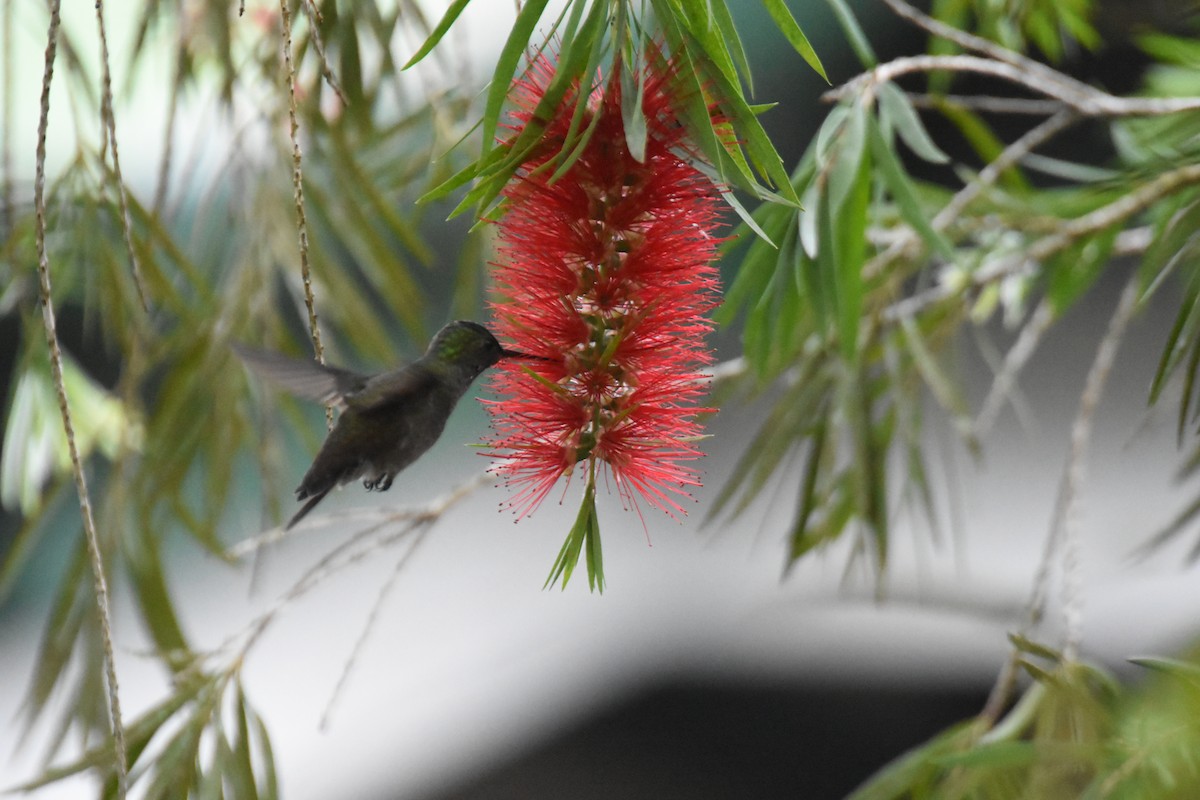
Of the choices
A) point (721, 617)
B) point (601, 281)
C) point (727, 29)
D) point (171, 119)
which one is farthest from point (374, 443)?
point (721, 617)

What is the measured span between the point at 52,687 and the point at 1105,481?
2.01 meters

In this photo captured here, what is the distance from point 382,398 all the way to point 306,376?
1.3 inches

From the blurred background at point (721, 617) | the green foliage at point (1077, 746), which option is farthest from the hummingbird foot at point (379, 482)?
the blurred background at point (721, 617)

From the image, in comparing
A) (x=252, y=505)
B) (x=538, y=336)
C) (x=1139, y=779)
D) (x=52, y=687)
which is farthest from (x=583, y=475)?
(x=252, y=505)

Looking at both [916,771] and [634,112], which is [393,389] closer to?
[634,112]

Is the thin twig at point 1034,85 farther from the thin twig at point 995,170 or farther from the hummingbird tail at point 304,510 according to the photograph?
the hummingbird tail at point 304,510

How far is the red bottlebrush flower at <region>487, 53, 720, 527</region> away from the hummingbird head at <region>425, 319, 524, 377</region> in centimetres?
1

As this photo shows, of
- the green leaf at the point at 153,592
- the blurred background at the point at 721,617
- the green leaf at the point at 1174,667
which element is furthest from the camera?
the blurred background at the point at 721,617

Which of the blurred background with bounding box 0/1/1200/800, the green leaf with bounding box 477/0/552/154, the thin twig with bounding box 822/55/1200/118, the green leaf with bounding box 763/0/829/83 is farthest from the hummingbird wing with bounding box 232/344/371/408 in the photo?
the blurred background with bounding box 0/1/1200/800

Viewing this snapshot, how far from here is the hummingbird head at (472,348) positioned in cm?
42

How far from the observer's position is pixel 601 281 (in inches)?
17.1

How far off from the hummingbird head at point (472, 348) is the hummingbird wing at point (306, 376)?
0.18 ft

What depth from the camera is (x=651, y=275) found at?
1.44ft

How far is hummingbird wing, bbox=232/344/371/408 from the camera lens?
1.46 feet
